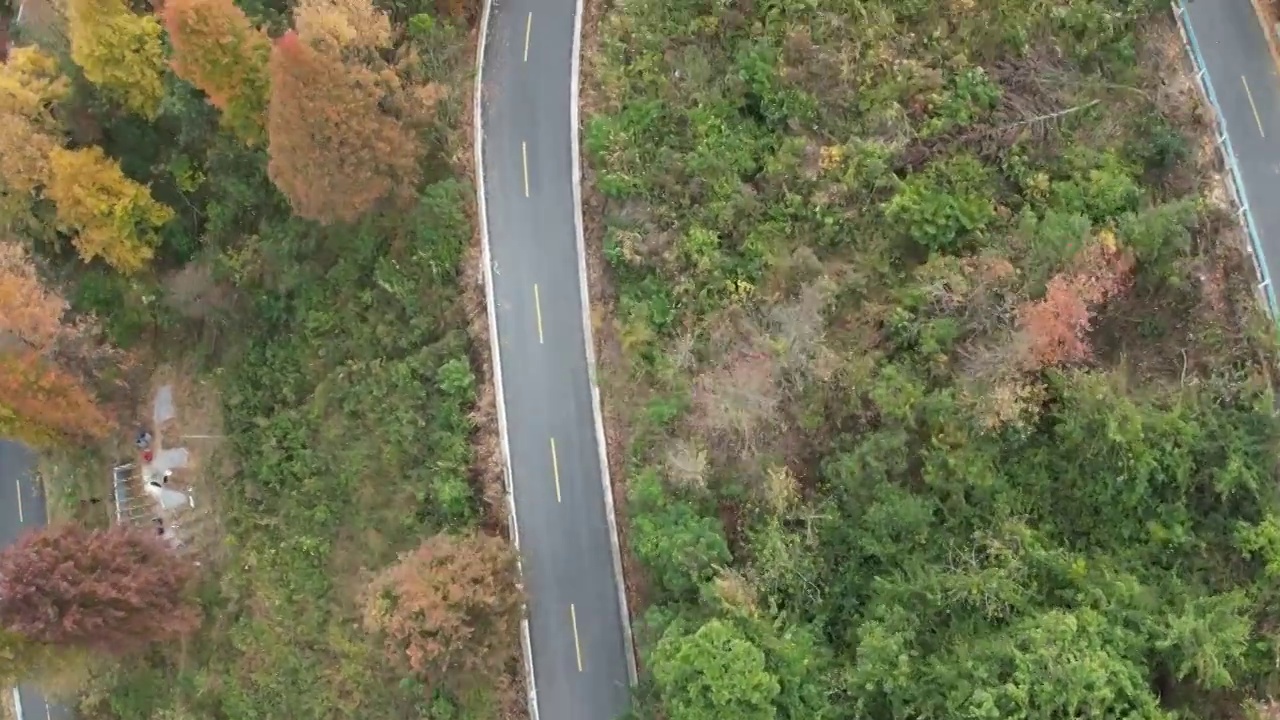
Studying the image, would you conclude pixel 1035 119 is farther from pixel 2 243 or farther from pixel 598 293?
pixel 2 243

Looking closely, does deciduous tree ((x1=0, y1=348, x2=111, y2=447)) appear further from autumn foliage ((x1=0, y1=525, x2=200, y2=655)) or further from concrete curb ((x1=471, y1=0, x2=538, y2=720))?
concrete curb ((x1=471, y1=0, x2=538, y2=720))

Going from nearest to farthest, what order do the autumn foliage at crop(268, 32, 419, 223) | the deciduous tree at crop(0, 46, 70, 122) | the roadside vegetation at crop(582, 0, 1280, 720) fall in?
1. the roadside vegetation at crop(582, 0, 1280, 720)
2. the autumn foliage at crop(268, 32, 419, 223)
3. the deciduous tree at crop(0, 46, 70, 122)

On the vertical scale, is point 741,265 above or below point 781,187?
below

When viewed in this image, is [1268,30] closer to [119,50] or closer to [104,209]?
[119,50]

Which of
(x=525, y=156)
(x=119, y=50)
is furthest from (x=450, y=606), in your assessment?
(x=119, y=50)

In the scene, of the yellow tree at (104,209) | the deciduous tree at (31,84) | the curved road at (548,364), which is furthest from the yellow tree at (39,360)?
the curved road at (548,364)

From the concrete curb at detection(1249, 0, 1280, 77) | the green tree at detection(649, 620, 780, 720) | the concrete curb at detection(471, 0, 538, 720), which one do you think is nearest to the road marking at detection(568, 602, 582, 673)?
the concrete curb at detection(471, 0, 538, 720)

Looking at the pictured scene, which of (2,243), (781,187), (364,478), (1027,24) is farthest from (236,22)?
(1027,24)
